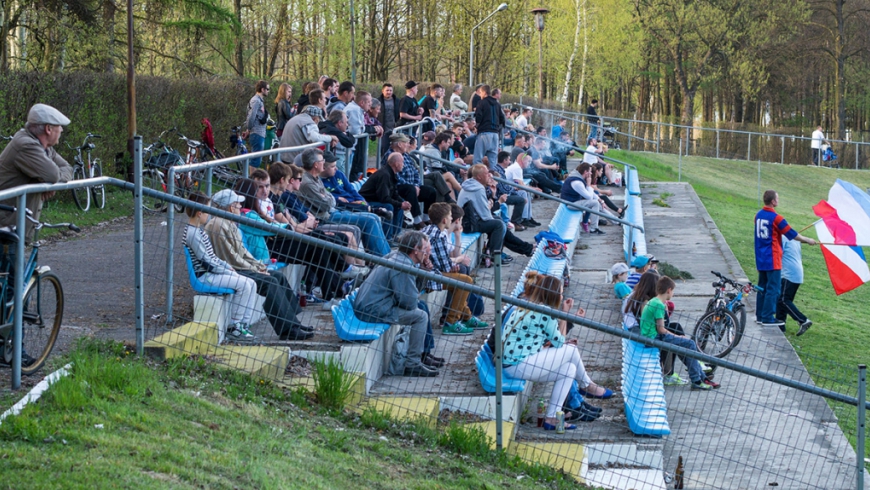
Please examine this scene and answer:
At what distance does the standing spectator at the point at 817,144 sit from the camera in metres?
43.8

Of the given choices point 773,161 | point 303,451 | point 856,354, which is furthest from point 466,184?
point 773,161

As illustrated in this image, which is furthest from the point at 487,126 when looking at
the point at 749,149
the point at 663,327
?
the point at 749,149

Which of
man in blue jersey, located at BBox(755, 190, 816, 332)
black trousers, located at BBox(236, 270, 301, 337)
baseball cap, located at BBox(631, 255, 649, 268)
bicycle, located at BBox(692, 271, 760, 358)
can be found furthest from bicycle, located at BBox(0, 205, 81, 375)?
man in blue jersey, located at BBox(755, 190, 816, 332)

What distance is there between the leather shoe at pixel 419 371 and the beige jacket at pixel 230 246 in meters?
1.49

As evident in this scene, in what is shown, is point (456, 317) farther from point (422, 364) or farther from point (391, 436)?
point (391, 436)

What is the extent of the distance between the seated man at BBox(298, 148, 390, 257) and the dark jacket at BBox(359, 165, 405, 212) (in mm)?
1475

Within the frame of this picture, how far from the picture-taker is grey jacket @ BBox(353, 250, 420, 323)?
8320mm

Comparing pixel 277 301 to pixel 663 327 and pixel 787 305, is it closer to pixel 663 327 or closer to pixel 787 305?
pixel 663 327

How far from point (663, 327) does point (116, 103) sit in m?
12.2

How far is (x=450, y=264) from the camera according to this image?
448 inches

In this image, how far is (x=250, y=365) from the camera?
741 centimetres

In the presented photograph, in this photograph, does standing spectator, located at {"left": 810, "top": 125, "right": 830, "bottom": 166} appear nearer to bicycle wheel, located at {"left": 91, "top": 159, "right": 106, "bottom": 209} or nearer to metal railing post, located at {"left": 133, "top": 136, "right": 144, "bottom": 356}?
bicycle wheel, located at {"left": 91, "top": 159, "right": 106, "bottom": 209}

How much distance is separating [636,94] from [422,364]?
77.9m

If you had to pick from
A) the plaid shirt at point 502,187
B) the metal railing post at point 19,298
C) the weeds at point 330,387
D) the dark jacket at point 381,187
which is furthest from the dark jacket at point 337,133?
the metal railing post at point 19,298
